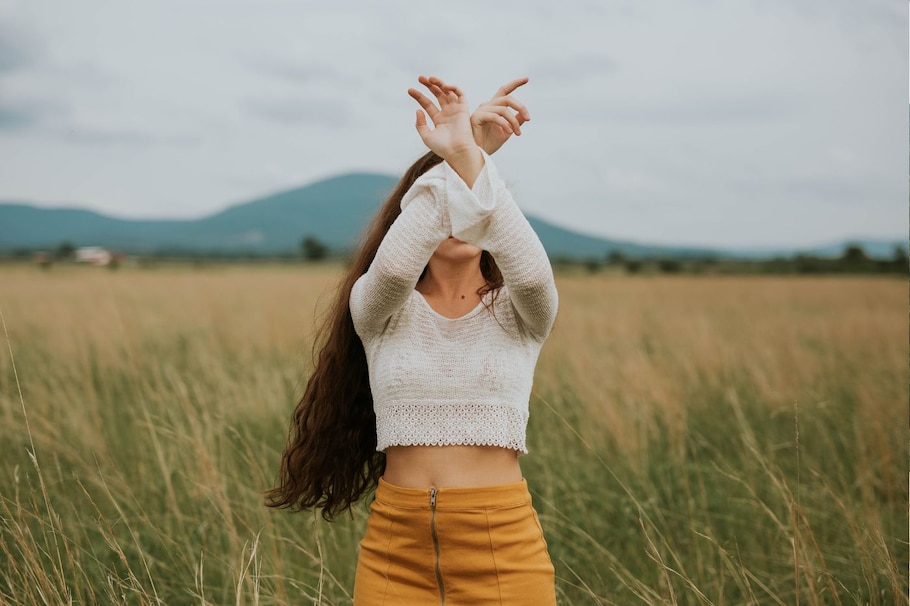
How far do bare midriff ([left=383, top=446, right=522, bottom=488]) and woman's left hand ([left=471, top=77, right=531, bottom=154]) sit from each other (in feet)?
2.62

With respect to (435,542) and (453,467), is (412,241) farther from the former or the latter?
(435,542)

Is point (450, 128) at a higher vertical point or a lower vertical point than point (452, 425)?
higher

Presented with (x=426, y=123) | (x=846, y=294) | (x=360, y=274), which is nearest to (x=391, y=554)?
(x=360, y=274)

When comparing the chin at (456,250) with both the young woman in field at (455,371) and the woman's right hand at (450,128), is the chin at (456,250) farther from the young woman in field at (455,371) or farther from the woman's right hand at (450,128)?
the woman's right hand at (450,128)

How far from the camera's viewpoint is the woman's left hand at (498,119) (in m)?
1.88

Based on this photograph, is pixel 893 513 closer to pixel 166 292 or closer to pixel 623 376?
pixel 623 376

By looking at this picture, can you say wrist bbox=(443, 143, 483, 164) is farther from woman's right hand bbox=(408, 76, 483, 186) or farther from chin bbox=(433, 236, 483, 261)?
chin bbox=(433, 236, 483, 261)

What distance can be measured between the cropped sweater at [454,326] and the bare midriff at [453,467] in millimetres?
33

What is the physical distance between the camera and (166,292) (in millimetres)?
15422

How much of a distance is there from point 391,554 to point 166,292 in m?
14.7

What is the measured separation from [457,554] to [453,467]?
209 millimetres

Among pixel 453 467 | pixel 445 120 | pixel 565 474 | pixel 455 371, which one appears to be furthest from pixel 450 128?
pixel 565 474

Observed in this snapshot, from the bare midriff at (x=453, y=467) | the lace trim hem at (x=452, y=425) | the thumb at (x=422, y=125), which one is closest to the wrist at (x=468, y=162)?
the thumb at (x=422, y=125)

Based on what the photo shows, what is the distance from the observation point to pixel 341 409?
7.72ft
